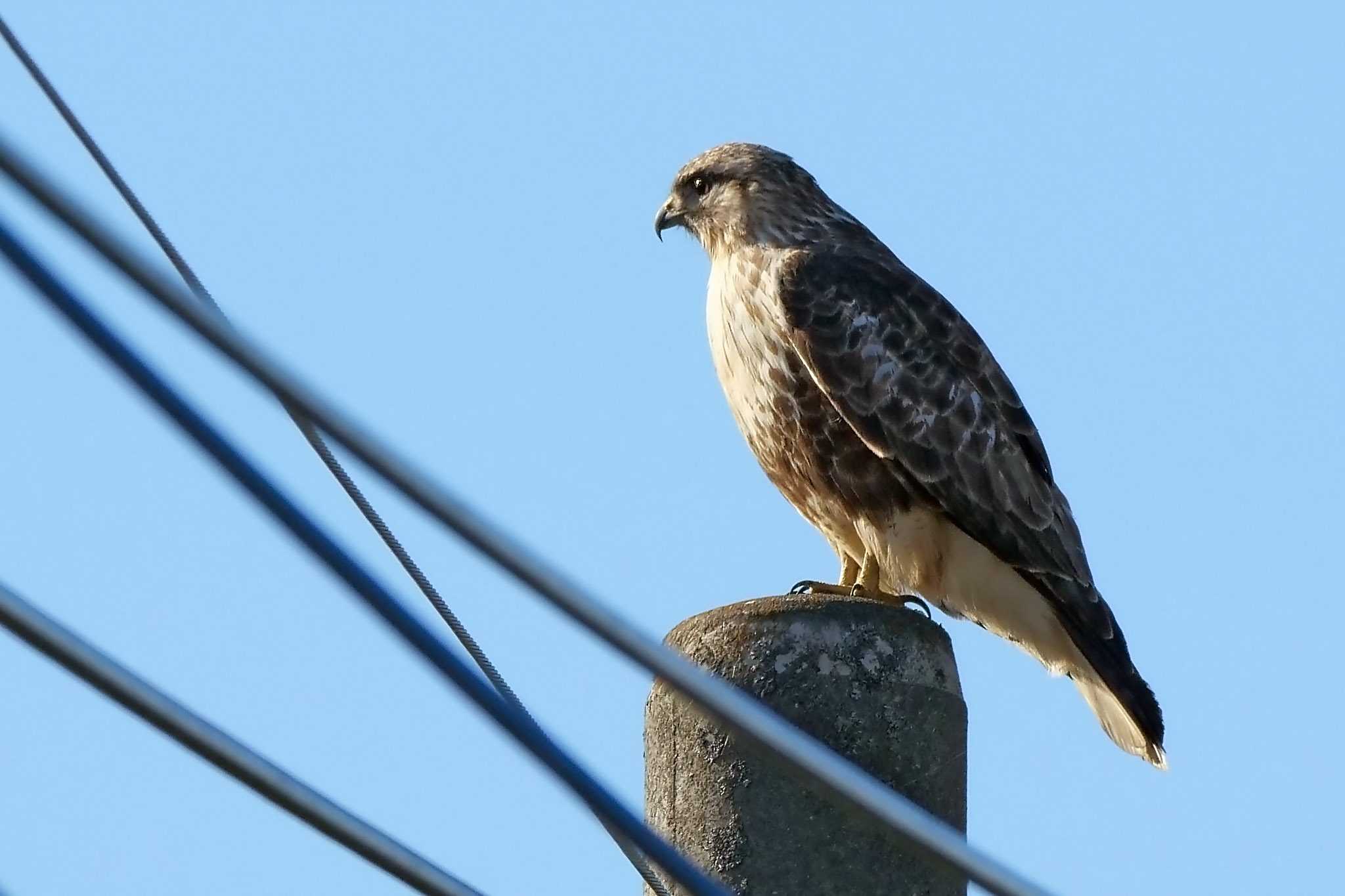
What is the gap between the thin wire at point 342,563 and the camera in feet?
6.96

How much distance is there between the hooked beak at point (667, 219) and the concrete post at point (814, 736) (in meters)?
4.20

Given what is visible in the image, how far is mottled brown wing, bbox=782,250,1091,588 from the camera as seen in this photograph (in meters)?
7.45

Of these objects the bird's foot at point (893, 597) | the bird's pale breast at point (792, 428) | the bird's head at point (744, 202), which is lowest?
the bird's foot at point (893, 597)

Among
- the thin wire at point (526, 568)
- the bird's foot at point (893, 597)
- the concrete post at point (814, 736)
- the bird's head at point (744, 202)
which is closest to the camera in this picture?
the thin wire at point (526, 568)

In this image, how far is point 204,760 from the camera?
230 centimetres

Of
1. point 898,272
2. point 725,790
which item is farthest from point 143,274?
point 898,272

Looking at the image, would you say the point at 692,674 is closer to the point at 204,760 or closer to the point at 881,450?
the point at 204,760

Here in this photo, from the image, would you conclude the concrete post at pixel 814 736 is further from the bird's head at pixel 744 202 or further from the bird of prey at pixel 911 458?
the bird's head at pixel 744 202

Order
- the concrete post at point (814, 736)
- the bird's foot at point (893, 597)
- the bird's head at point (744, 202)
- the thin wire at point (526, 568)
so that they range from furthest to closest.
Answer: the bird's head at point (744, 202)
the bird's foot at point (893, 597)
the concrete post at point (814, 736)
the thin wire at point (526, 568)

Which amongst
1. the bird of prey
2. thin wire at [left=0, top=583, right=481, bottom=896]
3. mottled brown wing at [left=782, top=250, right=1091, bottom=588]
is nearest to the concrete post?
thin wire at [left=0, top=583, right=481, bottom=896]

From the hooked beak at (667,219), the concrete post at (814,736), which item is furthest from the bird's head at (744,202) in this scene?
the concrete post at (814,736)

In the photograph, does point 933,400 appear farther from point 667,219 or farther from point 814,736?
point 814,736

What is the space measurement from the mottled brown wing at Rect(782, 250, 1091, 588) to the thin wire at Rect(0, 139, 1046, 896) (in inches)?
204

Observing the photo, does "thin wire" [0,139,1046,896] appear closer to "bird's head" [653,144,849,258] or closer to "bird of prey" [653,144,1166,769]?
A: "bird of prey" [653,144,1166,769]
